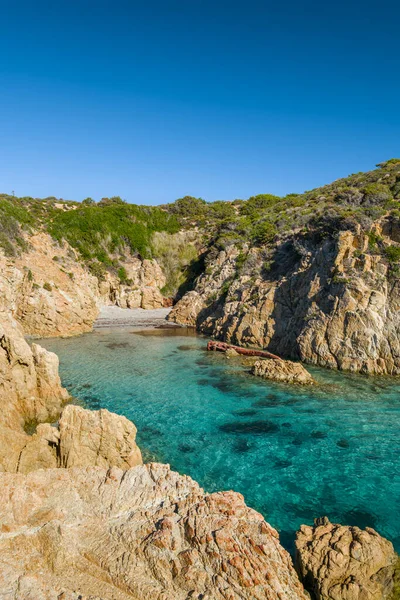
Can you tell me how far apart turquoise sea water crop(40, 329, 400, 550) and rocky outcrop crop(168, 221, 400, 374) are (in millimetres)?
2007

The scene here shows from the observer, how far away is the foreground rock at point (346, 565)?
19.0 ft

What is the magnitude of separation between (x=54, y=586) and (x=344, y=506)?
282 inches

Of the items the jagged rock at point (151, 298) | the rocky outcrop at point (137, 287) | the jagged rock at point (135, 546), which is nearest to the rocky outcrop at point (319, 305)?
the jagged rock at point (151, 298)

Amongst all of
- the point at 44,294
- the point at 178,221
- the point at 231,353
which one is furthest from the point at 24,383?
the point at 178,221

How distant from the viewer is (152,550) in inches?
225

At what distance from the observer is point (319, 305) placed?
24531 millimetres

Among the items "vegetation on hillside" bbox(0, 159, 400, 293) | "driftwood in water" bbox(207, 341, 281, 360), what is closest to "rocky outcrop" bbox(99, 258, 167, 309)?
"vegetation on hillside" bbox(0, 159, 400, 293)

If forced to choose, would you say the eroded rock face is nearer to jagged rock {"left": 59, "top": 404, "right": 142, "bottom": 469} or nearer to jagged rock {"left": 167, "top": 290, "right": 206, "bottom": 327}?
jagged rock {"left": 167, "top": 290, "right": 206, "bottom": 327}

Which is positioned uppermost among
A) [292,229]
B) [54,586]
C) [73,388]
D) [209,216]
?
[209,216]

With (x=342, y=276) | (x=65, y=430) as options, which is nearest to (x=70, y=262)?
(x=342, y=276)

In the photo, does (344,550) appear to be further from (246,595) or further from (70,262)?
(70,262)

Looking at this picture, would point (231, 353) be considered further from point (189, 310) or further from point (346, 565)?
point (346, 565)

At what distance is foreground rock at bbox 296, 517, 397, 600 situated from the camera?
19.0 feet

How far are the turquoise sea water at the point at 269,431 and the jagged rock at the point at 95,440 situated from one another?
181 centimetres
